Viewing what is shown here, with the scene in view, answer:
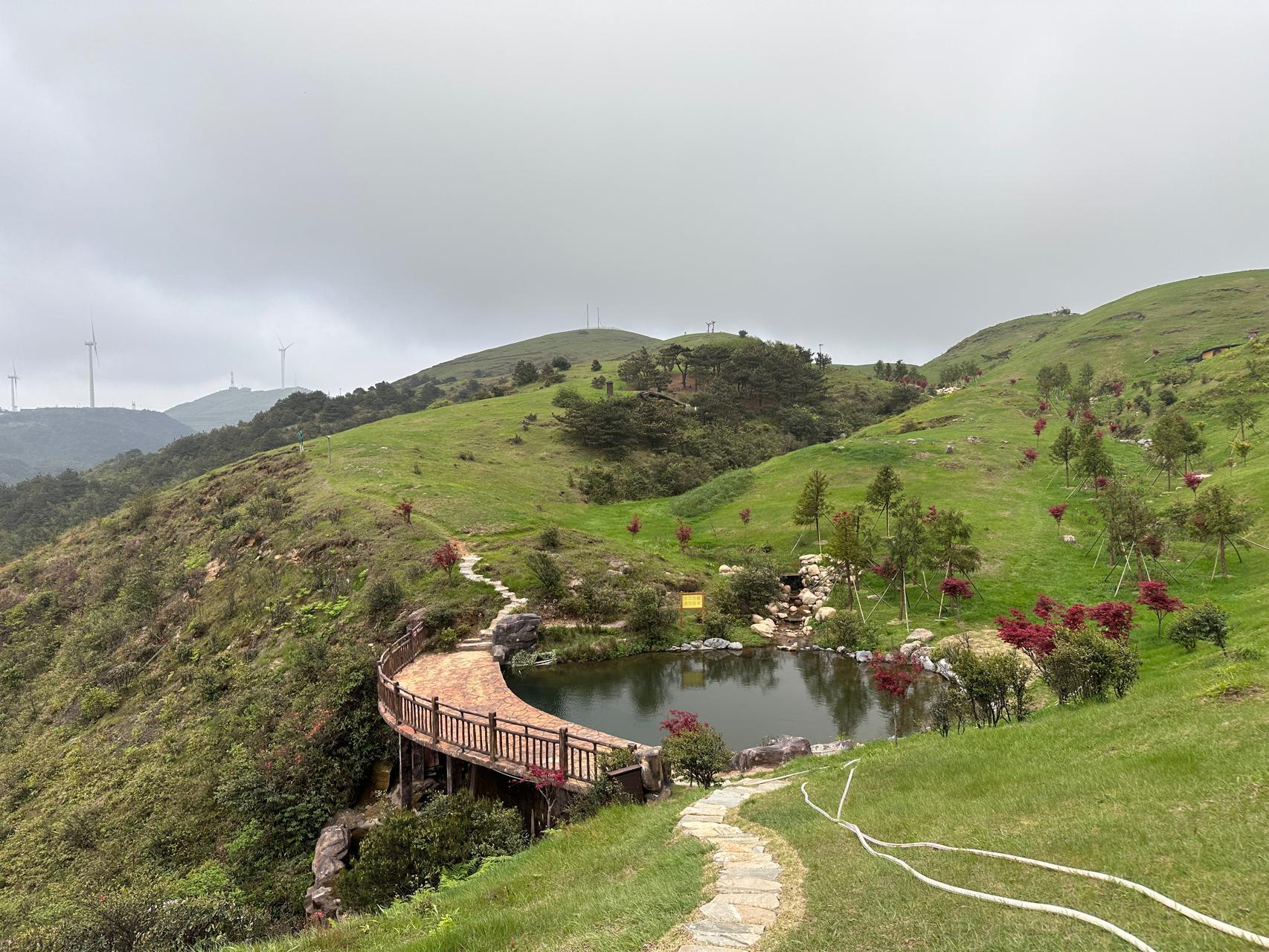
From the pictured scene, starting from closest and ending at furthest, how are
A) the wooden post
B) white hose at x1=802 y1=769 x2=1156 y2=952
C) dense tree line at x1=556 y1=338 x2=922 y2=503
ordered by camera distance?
white hose at x1=802 y1=769 x2=1156 y2=952 < the wooden post < dense tree line at x1=556 y1=338 x2=922 y2=503

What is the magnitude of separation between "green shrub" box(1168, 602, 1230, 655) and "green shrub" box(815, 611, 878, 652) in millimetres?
12155

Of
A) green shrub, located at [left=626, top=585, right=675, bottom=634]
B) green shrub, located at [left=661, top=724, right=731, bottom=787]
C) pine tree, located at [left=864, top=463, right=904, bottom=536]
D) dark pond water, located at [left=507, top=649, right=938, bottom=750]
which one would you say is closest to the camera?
green shrub, located at [left=661, top=724, right=731, bottom=787]

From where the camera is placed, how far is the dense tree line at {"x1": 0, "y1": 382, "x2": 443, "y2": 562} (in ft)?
288

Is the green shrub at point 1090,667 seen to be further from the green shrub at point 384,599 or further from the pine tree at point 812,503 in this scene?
the green shrub at point 384,599

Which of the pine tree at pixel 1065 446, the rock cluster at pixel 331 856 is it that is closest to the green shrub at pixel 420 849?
the rock cluster at pixel 331 856

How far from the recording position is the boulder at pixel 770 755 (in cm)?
1708

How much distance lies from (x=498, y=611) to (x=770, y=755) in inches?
700

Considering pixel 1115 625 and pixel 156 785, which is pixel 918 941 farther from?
pixel 156 785

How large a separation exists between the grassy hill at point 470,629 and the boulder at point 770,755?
3342mm

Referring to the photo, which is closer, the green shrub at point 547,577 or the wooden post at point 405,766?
the wooden post at point 405,766

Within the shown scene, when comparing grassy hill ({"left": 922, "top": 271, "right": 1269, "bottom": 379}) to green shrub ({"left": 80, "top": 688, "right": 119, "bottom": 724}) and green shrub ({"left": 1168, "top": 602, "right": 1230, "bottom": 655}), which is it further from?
green shrub ({"left": 80, "top": 688, "right": 119, "bottom": 724})

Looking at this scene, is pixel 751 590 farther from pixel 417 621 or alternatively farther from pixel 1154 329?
pixel 1154 329

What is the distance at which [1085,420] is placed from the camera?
54938mm

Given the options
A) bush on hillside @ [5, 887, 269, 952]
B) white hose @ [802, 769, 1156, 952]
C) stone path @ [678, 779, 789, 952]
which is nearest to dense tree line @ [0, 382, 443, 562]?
bush on hillside @ [5, 887, 269, 952]
